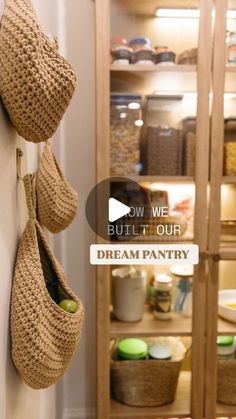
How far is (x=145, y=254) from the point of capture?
49.0 inches

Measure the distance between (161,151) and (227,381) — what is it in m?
0.89

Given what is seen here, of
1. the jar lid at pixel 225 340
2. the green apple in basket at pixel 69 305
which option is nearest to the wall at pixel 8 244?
the green apple in basket at pixel 69 305

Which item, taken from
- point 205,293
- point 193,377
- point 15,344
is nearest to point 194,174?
point 205,293

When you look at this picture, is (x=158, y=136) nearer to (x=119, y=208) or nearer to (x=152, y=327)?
(x=119, y=208)

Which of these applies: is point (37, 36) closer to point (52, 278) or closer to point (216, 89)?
point (52, 278)

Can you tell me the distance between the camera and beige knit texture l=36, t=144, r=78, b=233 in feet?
2.99

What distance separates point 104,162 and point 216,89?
445mm

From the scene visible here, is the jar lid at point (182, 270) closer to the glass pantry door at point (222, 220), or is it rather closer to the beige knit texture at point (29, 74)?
the glass pantry door at point (222, 220)

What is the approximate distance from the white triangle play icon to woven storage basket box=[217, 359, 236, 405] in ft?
2.18

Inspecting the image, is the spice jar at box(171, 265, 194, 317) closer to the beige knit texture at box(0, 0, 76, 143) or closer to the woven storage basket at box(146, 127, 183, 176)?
the woven storage basket at box(146, 127, 183, 176)

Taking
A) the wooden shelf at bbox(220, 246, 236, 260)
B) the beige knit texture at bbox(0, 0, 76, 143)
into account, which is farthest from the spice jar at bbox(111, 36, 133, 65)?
the wooden shelf at bbox(220, 246, 236, 260)

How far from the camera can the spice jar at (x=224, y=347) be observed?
1390mm

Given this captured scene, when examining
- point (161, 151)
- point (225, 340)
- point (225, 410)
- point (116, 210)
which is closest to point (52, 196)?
point (116, 210)

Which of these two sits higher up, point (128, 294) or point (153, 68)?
point (153, 68)
